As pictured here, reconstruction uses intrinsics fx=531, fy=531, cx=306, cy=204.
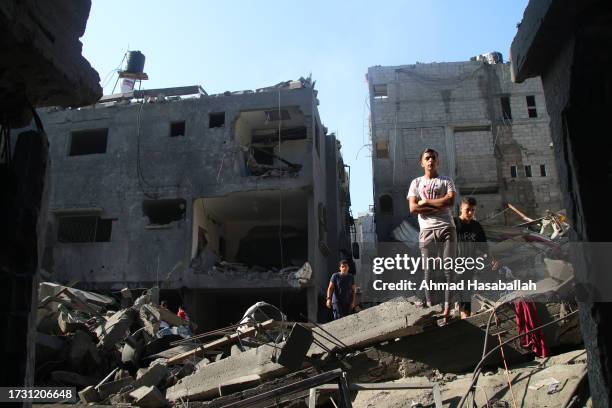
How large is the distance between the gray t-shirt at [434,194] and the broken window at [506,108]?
21661 millimetres

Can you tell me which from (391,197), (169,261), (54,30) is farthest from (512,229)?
(54,30)

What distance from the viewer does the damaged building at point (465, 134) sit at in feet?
79.5

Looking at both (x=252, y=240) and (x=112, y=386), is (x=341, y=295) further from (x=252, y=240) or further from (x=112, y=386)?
(x=252, y=240)

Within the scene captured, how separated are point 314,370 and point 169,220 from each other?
49.5ft

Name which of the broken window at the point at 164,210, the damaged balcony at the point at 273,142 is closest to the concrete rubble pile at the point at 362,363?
the damaged balcony at the point at 273,142

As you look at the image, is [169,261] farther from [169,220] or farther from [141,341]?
[141,341]

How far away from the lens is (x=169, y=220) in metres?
19.9

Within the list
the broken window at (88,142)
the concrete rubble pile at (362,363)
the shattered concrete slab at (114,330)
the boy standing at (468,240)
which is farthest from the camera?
the broken window at (88,142)

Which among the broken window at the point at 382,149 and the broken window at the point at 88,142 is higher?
the broken window at the point at 382,149

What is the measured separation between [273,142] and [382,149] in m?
7.42

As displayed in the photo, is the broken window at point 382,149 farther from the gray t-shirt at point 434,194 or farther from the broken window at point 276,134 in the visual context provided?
the gray t-shirt at point 434,194

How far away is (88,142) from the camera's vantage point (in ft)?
69.7

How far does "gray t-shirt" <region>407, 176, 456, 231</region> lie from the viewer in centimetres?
541

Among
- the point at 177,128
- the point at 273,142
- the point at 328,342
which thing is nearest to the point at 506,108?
the point at 273,142
